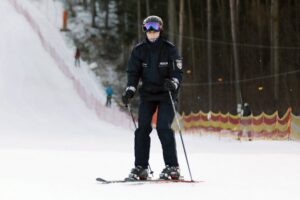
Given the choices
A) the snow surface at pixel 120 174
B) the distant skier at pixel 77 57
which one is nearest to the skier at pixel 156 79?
the snow surface at pixel 120 174

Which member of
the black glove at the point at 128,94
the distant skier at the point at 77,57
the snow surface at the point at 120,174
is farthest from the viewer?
the distant skier at the point at 77,57

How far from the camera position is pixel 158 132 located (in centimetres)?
798

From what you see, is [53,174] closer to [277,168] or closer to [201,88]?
[277,168]

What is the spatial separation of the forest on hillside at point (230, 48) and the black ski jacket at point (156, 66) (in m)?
30.9

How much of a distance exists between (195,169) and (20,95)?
23.2m

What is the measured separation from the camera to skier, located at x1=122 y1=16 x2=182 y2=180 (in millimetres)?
7949

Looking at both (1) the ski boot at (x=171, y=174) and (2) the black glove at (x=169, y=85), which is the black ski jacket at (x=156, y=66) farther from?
(1) the ski boot at (x=171, y=174)

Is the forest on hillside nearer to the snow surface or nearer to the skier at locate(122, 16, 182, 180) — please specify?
the snow surface

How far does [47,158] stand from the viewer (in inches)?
445

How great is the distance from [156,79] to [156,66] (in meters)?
0.15

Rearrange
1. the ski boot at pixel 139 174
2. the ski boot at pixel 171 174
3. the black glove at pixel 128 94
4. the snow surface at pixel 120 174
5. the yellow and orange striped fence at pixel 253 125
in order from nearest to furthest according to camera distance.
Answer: the snow surface at pixel 120 174
the ski boot at pixel 171 174
the ski boot at pixel 139 174
the black glove at pixel 128 94
the yellow and orange striped fence at pixel 253 125

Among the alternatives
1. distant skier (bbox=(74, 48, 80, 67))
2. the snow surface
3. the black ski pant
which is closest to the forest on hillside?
distant skier (bbox=(74, 48, 80, 67))

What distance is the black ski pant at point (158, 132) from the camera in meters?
7.95

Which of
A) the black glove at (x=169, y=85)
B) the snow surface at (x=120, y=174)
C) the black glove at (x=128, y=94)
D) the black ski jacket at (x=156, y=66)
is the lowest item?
the snow surface at (x=120, y=174)
